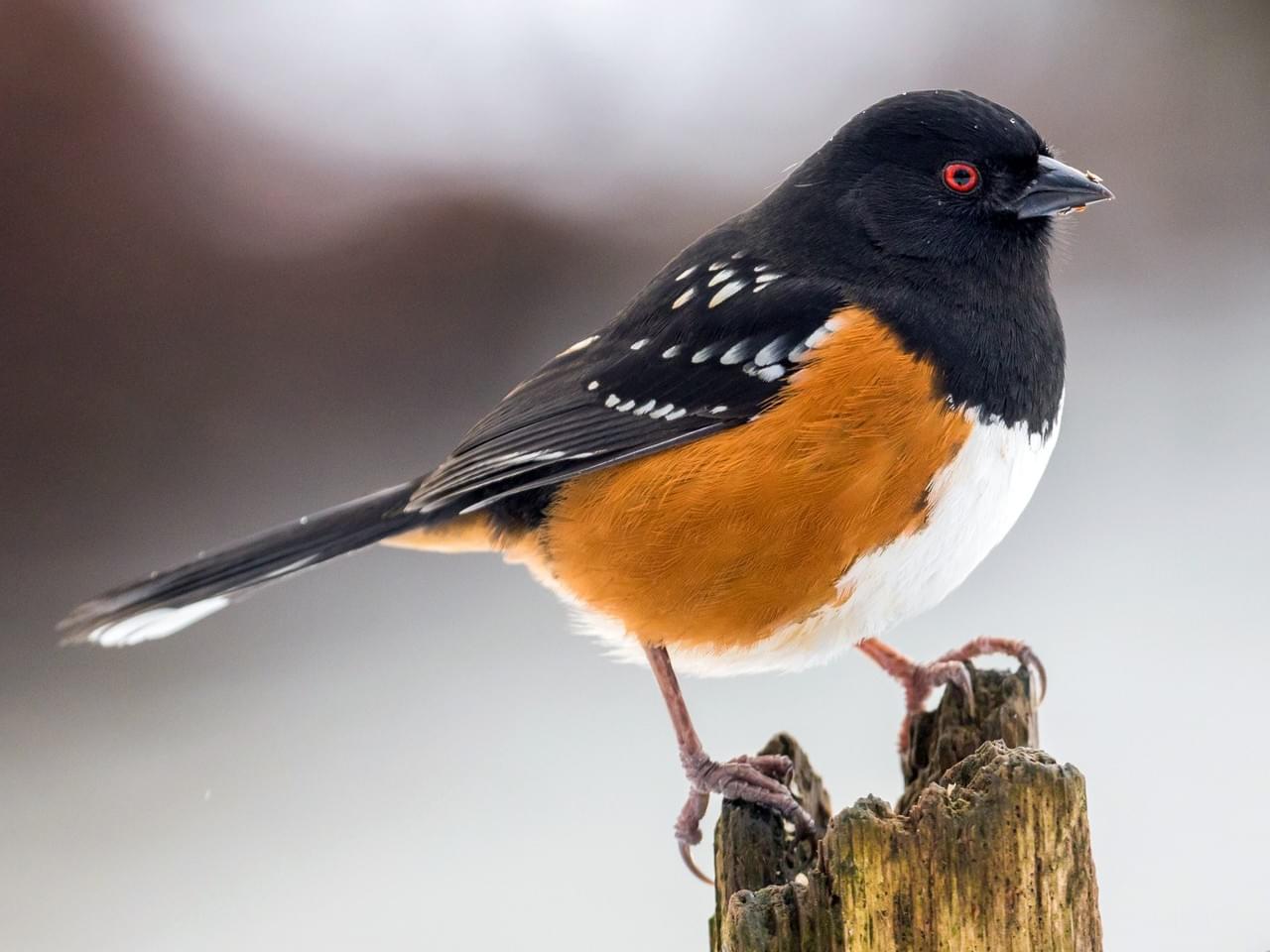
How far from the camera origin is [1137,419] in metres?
5.36

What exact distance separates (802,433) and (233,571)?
1041mm

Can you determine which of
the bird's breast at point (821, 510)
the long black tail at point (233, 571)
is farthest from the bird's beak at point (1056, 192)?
the long black tail at point (233, 571)

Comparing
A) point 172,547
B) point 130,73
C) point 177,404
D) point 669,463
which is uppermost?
point 130,73

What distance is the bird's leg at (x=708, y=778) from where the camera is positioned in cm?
180

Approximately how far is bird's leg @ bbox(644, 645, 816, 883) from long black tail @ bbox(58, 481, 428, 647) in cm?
52

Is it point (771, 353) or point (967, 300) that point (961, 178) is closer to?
point (967, 300)

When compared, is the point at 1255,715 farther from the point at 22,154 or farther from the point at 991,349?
the point at 22,154

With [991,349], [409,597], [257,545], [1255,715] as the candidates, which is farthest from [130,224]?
[1255,715]

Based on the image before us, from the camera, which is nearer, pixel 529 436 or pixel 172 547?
pixel 529 436

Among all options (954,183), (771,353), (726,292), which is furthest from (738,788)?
(954,183)

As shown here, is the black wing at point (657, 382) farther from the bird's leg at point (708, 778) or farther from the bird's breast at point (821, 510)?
the bird's leg at point (708, 778)

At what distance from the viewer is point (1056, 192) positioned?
197cm

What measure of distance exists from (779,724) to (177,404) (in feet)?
7.64

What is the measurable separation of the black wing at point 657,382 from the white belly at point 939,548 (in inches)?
11.3
